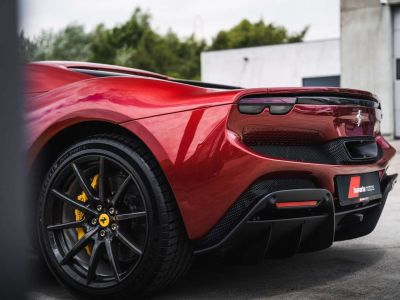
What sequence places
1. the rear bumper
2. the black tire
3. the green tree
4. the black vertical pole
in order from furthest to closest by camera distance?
the green tree < the black tire < the rear bumper < the black vertical pole

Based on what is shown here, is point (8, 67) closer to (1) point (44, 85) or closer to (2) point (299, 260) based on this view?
(1) point (44, 85)

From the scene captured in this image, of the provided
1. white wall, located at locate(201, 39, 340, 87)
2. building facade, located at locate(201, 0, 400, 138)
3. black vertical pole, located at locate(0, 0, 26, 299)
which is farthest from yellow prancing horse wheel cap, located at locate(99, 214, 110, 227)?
white wall, located at locate(201, 39, 340, 87)

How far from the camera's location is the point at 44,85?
3477 millimetres

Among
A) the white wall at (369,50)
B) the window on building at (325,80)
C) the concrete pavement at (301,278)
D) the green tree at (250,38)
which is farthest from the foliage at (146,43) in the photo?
the concrete pavement at (301,278)

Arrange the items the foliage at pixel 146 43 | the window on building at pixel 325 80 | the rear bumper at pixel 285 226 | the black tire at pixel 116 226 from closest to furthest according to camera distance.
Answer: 1. the rear bumper at pixel 285 226
2. the black tire at pixel 116 226
3. the window on building at pixel 325 80
4. the foliage at pixel 146 43

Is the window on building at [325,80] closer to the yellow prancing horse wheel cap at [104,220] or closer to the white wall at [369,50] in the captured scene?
the white wall at [369,50]

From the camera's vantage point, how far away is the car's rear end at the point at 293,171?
2.69m

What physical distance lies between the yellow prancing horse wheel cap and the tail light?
2.68ft

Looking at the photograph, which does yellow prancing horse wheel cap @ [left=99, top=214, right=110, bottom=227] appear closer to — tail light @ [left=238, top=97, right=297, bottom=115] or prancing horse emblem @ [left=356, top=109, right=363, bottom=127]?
tail light @ [left=238, top=97, right=297, bottom=115]

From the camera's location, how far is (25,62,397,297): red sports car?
2697mm

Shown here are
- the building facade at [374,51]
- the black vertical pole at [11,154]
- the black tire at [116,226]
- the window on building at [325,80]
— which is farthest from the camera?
the window on building at [325,80]

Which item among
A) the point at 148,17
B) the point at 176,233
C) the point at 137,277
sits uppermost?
the point at 148,17

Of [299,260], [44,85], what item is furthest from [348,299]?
[44,85]

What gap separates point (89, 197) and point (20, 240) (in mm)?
2101
